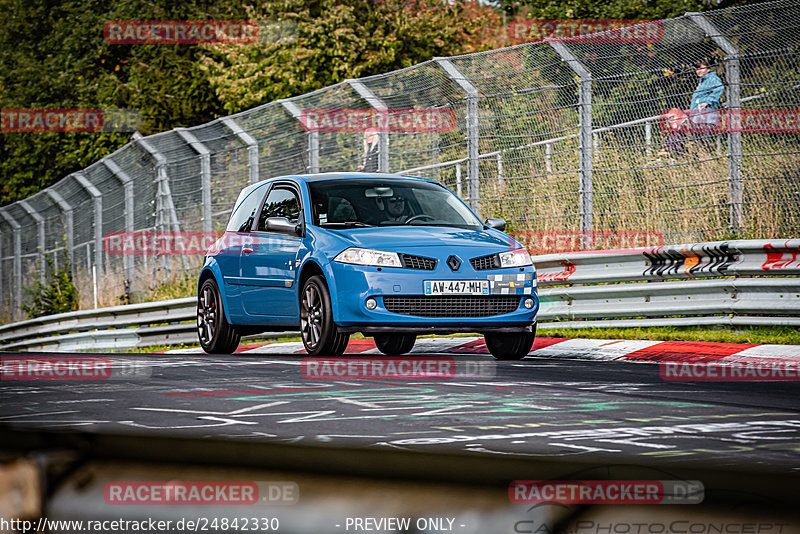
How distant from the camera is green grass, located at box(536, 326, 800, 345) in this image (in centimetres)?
1060

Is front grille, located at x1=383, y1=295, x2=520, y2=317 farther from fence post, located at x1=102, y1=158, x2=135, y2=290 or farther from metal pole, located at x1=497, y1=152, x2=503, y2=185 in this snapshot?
fence post, located at x1=102, y1=158, x2=135, y2=290

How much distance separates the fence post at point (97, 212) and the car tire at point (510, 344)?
14.2 meters

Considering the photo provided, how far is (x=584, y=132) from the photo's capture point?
13.8m

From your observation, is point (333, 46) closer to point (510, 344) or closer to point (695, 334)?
point (695, 334)

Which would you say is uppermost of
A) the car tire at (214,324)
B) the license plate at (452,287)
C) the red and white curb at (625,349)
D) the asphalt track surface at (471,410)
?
the license plate at (452,287)

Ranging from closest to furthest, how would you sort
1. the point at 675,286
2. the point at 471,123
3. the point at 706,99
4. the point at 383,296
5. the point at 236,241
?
the point at 383,296
the point at 675,286
the point at 236,241
the point at 706,99
the point at 471,123

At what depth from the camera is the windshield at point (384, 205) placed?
10.7 metres

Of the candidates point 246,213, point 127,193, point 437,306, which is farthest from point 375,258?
point 127,193

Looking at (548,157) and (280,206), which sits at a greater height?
(548,157)

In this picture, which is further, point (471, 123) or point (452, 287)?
point (471, 123)

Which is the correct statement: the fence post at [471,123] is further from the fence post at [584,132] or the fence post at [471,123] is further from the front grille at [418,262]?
the front grille at [418,262]

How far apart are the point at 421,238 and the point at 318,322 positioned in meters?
1.14

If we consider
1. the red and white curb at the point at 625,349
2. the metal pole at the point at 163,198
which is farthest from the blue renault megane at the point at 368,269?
the metal pole at the point at 163,198

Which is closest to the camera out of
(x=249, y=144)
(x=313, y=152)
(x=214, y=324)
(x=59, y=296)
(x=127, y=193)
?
(x=214, y=324)
